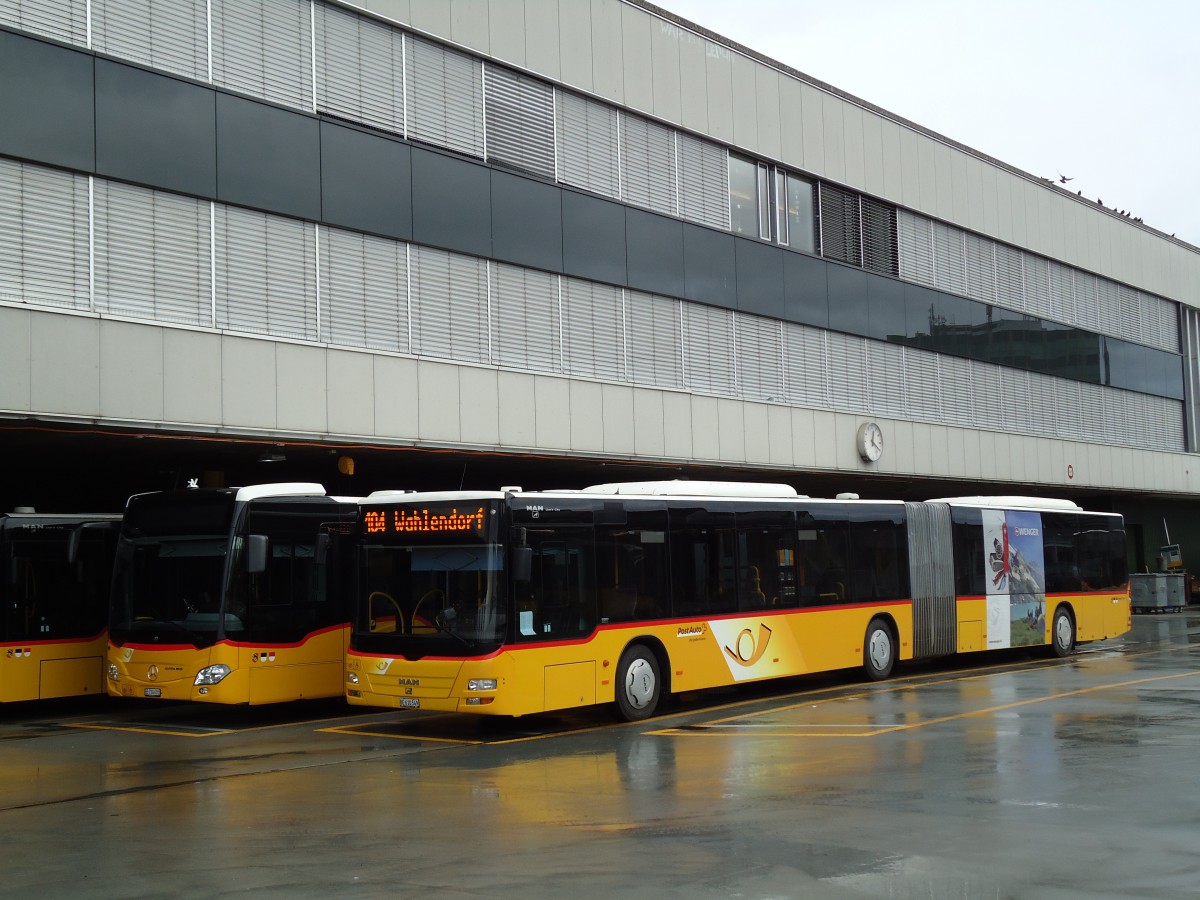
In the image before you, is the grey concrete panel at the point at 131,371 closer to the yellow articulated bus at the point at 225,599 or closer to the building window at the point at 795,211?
the yellow articulated bus at the point at 225,599

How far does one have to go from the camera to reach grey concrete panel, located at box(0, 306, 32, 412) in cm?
1622

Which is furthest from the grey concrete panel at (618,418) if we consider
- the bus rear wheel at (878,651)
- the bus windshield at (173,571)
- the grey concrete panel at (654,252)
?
the bus windshield at (173,571)

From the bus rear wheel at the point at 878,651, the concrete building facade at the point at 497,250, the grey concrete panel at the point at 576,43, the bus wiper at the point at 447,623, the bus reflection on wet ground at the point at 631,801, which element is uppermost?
the grey concrete panel at the point at 576,43

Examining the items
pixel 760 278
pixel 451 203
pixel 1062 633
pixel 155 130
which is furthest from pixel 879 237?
pixel 155 130

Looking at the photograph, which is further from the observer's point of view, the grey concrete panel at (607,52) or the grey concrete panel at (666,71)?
the grey concrete panel at (666,71)

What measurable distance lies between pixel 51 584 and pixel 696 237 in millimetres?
14463

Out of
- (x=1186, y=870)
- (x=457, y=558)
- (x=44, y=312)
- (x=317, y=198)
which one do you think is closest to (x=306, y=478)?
(x=317, y=198)

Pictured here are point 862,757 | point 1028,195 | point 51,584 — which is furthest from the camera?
point 1028,195

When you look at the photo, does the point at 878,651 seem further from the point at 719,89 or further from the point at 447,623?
the point at 719,89

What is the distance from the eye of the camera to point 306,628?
17312mm

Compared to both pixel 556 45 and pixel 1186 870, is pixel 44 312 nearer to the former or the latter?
pixel 556 45

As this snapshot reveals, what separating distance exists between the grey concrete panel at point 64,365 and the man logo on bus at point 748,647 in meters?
9.03

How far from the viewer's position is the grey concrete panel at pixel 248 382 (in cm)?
1848

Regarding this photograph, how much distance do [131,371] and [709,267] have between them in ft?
43.6
